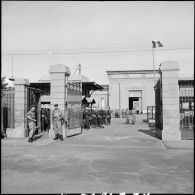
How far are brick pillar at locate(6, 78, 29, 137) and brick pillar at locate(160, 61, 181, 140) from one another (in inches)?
281

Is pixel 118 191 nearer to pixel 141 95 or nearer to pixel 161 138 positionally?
pixel 161 138

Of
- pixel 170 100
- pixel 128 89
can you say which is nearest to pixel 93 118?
pixel 170 100

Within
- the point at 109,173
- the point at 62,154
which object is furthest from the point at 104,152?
the point at 109,173

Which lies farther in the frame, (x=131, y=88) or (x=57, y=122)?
(x=131, y=88)

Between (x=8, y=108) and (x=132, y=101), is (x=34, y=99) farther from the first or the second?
(x=132, y=101)

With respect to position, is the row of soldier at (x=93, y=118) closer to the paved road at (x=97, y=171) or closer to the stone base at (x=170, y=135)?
the stone base at (x=170, y=135)

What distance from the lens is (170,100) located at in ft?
40.5

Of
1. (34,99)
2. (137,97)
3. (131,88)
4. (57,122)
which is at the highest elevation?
(131,88)

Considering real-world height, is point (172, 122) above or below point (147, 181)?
above

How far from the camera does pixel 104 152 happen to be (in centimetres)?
890

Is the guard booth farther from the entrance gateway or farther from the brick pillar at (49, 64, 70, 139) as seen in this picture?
the entrance gateway

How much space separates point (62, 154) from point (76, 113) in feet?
21.2

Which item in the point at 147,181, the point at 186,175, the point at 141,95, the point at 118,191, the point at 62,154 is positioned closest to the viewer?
the point at 118,191

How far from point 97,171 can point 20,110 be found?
8.48m
